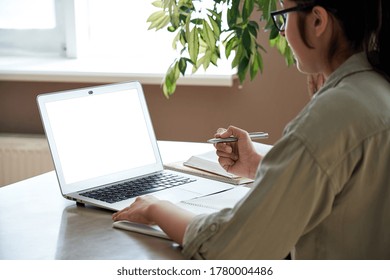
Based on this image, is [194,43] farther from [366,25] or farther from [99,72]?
[99,72]

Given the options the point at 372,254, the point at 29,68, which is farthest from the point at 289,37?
the point at 29,68

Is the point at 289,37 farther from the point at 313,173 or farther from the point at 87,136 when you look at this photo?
the point at 87,136

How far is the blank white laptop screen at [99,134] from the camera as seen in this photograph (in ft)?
5.47

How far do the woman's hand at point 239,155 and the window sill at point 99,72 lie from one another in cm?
122

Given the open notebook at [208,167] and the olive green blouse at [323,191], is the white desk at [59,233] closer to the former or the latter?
the olive green blouse at [323,191]

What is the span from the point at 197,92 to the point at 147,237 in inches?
67.8

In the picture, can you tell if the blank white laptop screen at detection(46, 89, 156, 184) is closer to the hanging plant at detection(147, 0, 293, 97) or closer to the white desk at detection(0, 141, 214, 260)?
the white desk at detection(0, 141, 214, 260)

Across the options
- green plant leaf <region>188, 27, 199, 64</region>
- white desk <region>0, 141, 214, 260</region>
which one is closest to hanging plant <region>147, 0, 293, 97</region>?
green plant leaf <region>188, 27, 199, 64</region>

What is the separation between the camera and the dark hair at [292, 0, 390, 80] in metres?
1.20

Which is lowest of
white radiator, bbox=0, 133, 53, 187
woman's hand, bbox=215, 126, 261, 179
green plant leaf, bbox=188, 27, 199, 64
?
white radiator, bbox=0, 133, 53, 187

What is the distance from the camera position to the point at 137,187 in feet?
5.57

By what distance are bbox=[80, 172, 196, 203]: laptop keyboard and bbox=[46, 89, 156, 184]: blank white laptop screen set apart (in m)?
0.04

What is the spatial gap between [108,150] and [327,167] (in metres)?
0.75

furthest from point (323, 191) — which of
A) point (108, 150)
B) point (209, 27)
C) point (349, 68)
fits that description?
point (209, 27)
